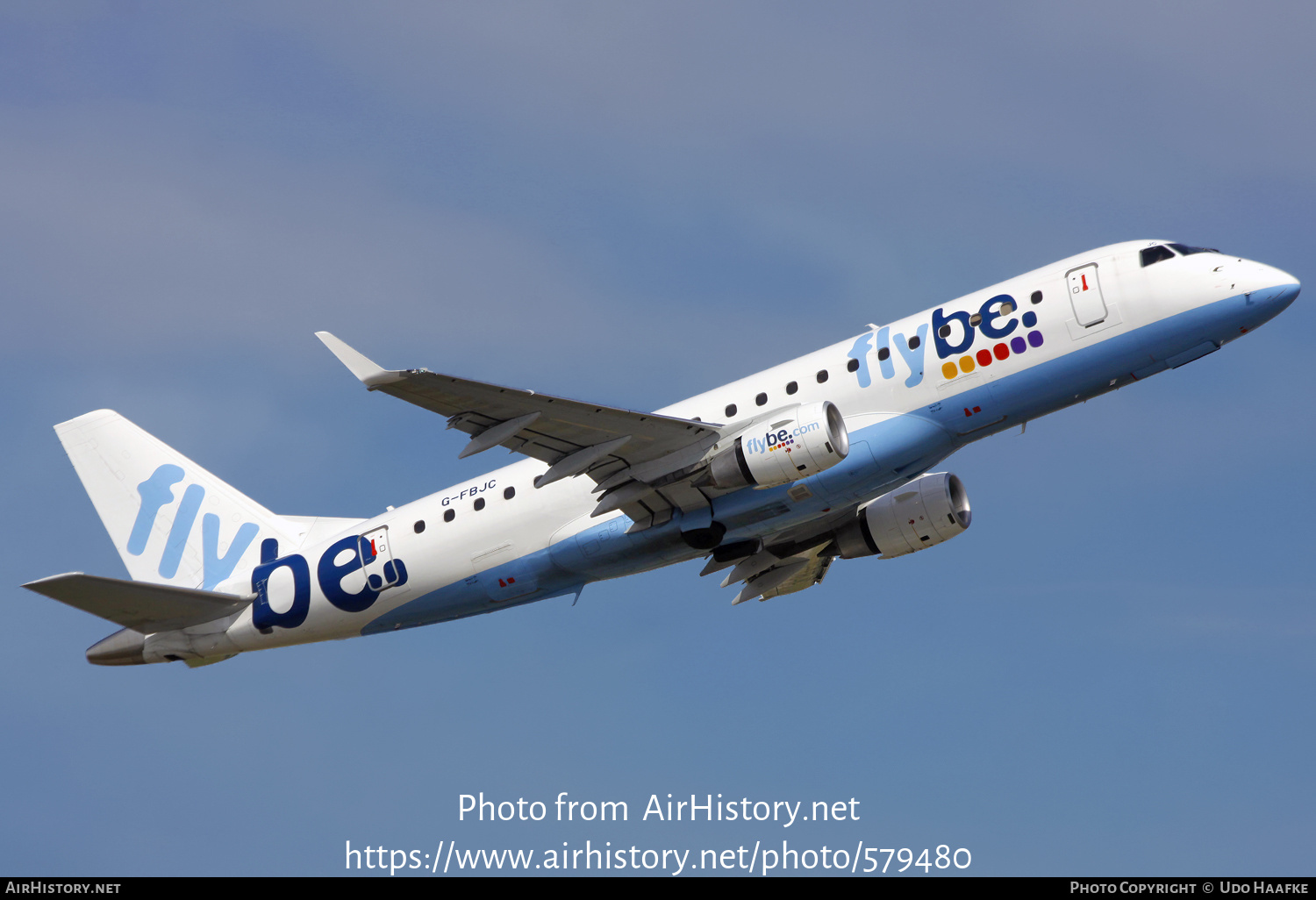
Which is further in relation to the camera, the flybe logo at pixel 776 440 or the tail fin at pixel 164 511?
the tail fin at pixel 164 511

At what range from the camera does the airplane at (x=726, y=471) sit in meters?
33.8

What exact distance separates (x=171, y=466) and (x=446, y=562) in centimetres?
1223

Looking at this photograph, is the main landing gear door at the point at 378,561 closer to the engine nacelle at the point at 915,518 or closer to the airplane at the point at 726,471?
the airplane at the point at 726,471

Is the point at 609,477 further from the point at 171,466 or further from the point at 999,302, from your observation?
the point at 171,466

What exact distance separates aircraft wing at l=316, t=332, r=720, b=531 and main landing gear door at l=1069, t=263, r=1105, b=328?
9.32 metres

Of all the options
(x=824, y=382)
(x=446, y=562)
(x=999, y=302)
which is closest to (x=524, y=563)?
(x=446, y=562)

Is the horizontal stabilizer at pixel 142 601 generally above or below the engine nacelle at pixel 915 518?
below

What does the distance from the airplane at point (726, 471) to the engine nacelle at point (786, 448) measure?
5 centimetres

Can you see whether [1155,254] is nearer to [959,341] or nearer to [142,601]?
[959,341]

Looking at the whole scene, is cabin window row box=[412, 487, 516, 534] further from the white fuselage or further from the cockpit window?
the cockpit window

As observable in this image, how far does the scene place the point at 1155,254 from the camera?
34594 millimetres

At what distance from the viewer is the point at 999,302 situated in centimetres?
3494

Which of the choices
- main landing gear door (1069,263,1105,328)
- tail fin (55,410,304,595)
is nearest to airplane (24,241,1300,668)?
main landing gear door (1069,263,1105,328)

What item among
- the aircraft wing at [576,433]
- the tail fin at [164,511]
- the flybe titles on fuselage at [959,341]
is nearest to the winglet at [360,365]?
the aircraft wing at [576,433]
